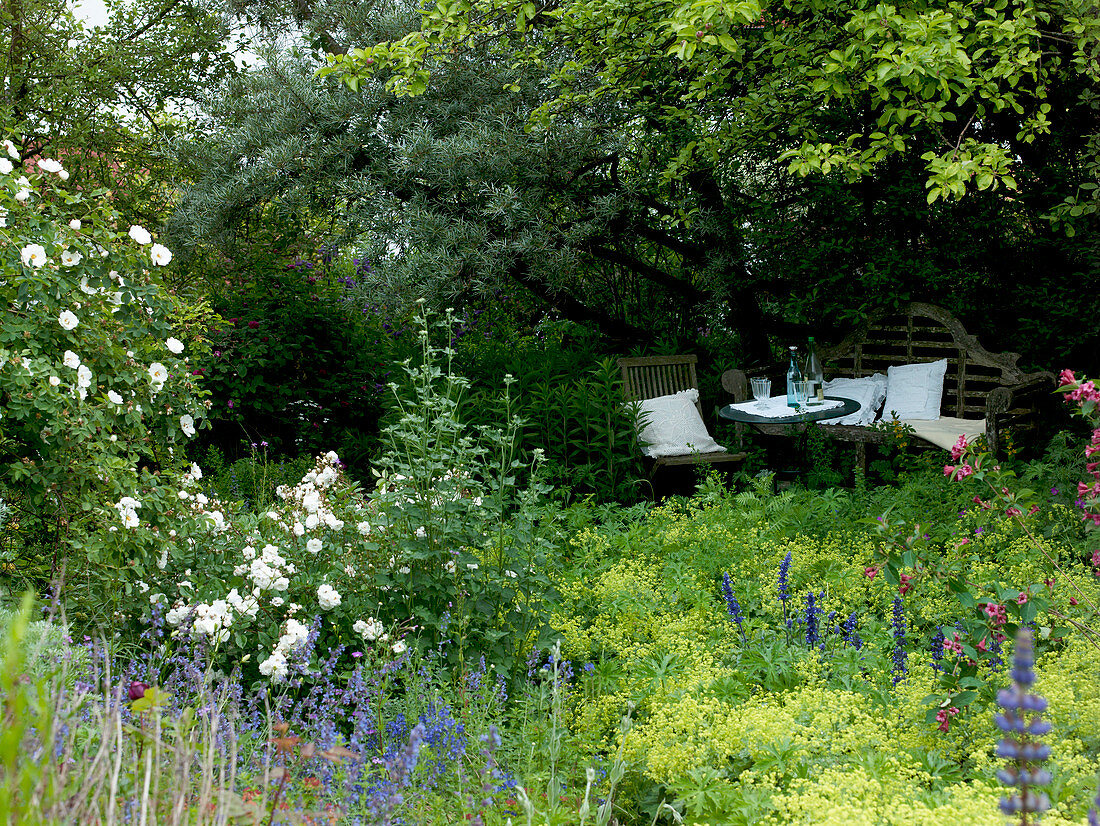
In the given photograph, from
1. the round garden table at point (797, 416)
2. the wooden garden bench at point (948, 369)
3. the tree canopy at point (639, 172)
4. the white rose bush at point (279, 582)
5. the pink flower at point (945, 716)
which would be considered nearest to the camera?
the pink flower at point (945, 716)

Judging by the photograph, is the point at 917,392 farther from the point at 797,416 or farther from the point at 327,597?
the point at 327,597

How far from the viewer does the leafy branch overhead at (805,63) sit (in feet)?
12.3

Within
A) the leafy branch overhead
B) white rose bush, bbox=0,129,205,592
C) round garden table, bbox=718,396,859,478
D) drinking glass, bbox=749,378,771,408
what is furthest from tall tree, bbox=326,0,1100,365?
white rose bush, bbox=0,129,205,592

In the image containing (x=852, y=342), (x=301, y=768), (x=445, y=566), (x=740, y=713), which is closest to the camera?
(x=301, y=768)

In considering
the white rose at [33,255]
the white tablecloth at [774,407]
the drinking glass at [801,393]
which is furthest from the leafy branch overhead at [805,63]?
the white rose at [33,255]

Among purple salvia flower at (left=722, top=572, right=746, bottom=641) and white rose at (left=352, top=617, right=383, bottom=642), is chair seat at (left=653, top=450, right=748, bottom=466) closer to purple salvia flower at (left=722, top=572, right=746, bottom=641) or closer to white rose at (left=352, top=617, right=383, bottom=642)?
purple salvia flower at (left=722, top=572, right=746, bottom=641)

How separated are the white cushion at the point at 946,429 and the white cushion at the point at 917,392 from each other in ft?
0.44

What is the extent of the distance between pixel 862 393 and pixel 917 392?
0.38 m

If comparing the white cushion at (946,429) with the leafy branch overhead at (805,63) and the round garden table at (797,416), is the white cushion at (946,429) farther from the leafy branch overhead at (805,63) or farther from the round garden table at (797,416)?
the leafy branch overhead at (805,63)

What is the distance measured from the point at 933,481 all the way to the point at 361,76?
12.5ft

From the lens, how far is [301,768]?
84.1 inches

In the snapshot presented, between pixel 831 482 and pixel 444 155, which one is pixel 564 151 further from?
pixel 831 482

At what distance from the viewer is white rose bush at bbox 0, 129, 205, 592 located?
2905mm

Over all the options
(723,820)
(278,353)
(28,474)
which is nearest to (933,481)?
(723,820)
